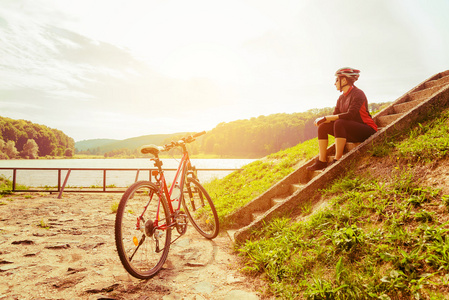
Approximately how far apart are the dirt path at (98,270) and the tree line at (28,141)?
89053 mm

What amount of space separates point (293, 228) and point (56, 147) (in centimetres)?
12071

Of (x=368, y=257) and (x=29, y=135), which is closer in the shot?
(x=368, y=257)

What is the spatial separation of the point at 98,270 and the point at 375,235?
3.05 m

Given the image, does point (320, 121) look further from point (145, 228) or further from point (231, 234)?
point (145, 228)

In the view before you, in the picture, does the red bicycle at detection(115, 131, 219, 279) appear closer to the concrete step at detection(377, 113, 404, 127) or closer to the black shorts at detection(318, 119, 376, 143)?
the black shorts at detection(318, 119, 376, 143)

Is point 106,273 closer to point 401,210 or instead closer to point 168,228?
point 168,228

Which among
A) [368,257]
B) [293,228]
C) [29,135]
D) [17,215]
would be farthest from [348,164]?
[29,135]

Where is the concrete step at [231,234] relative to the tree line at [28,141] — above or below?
below

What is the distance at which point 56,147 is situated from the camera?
10262 cm

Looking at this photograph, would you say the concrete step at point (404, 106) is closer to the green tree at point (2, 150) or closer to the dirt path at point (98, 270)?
the dirt path at point (98, 270)

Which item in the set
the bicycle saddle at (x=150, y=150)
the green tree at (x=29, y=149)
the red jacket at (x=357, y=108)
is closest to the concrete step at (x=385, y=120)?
the red jacket at (x=357, y=108)

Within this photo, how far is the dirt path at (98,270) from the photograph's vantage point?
8.33 ft

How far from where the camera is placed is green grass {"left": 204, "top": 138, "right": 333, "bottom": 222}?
5.83 meters

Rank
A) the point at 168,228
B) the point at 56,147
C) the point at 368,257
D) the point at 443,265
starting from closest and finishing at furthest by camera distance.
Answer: the point at 443,265 < the point at 368,257 < the point at 168,228 < the point at 56,147
